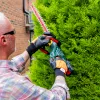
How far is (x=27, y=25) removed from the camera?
33.8ft

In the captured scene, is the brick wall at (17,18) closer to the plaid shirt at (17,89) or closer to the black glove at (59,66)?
the black glove at (59,66)

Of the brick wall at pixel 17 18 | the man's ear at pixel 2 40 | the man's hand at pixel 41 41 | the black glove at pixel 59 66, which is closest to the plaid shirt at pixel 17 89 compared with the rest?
the man's ear at pixel 2 40

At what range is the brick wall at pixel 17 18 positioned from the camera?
8602 millimetres

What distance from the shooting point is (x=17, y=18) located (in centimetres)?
948

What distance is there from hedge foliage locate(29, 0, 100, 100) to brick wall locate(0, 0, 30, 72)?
5569 mm

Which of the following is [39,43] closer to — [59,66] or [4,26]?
[59,66]

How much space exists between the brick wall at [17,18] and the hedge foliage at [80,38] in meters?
5.57

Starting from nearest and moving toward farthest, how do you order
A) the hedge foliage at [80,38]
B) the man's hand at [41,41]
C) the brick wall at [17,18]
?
the man's hand at [41,41], the hedge foliage at [80,38], the brick wall at [17,18]

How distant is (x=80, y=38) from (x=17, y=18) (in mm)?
6907

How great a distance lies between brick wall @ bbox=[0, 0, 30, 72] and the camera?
8.60m

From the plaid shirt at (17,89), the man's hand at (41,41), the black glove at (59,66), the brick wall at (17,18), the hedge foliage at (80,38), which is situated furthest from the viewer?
the brick wall at (17,18)

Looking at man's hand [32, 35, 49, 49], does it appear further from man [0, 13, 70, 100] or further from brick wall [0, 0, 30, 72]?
brick wall [0, 0, 30, 72]

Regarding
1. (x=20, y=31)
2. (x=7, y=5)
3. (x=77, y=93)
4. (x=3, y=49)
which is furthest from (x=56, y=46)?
(x=20, y=31)

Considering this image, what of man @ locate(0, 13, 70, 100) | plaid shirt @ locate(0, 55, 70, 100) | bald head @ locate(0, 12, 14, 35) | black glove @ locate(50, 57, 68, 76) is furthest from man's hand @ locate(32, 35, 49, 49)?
plaid shirt @ locate(0, 55, 70, 100)
